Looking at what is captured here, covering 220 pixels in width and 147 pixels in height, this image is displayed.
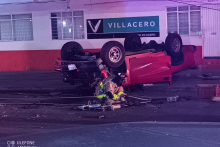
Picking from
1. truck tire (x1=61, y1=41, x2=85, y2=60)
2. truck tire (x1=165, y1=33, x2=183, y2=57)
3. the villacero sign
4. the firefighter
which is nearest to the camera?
the firefighter

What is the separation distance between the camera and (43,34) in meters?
18.6

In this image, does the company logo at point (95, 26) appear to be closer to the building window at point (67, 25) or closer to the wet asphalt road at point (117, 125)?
the building window at point (67, 25)

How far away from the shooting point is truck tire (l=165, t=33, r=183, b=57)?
11734 mm

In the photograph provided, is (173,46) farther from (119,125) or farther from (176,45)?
(119,125)

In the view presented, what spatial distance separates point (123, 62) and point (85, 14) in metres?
7.82

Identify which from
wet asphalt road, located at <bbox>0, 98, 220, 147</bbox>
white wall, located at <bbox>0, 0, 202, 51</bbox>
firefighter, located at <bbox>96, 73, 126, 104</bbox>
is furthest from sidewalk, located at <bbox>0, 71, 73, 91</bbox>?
firefighter, located at <bbox>96, 73, 126, 104</bbox>

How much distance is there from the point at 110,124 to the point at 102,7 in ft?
36.4

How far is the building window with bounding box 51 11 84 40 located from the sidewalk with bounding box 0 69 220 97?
7.57 feet

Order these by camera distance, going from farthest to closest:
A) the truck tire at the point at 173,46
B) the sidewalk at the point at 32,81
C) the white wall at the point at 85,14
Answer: the white wall at the point at 85,14 → the sidewalk at the point at 32,81 → the truck tire at the point at 173,46

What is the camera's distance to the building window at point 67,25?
18391 millimetres

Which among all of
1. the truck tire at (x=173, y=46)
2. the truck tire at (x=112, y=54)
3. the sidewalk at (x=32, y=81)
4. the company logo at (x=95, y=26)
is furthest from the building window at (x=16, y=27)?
the truck tire at (x=173, y=46)

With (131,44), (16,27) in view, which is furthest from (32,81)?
(16,27)

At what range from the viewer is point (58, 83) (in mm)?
14266

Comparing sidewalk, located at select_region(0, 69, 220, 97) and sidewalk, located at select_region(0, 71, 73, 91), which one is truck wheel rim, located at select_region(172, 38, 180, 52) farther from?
sidewalk, located at select_region(0, 71, 73, 91)
